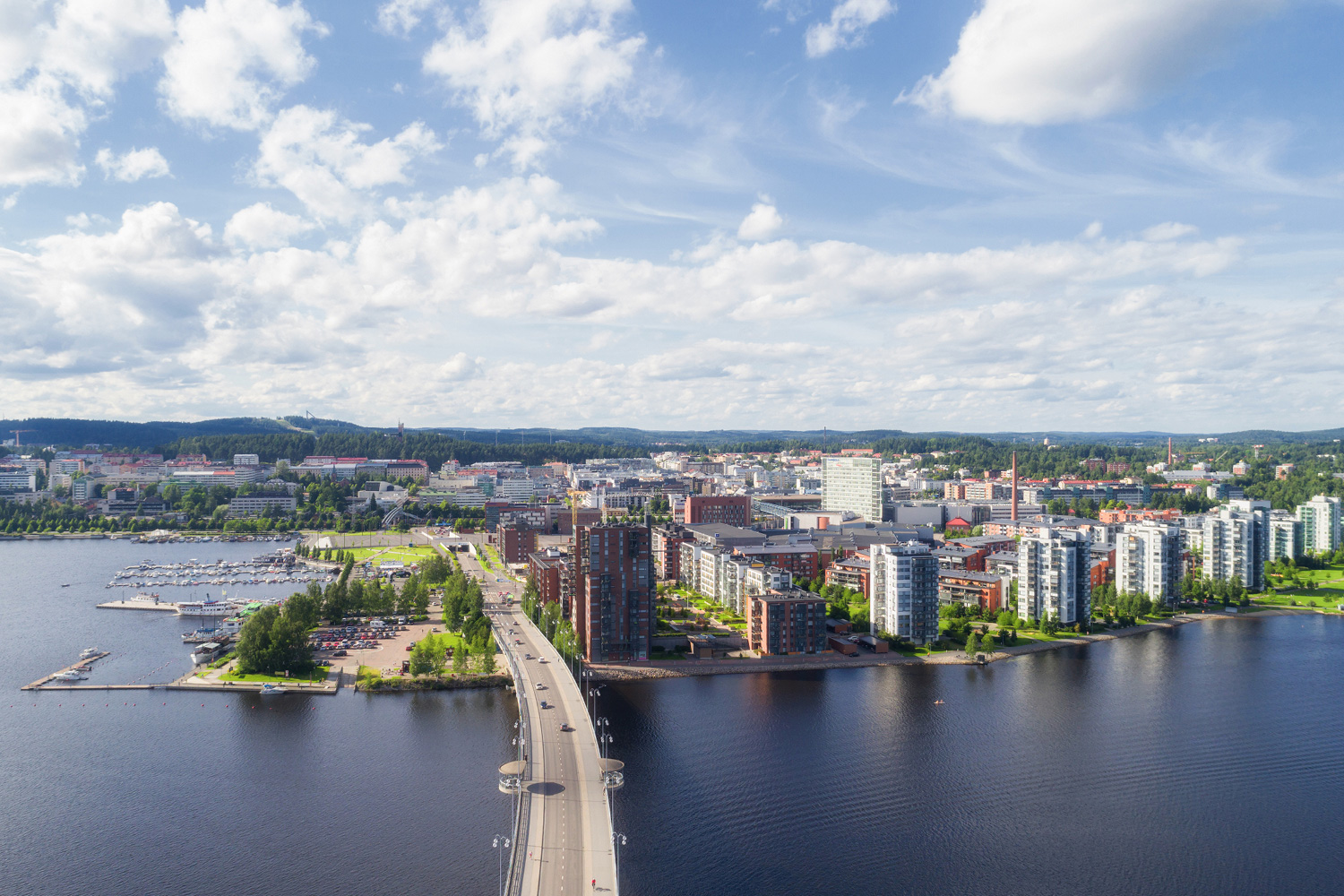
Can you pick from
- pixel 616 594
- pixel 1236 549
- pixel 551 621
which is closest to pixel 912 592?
pixel 616 594

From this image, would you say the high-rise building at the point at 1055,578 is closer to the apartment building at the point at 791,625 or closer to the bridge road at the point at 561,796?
the apartment building at the point at 791,625

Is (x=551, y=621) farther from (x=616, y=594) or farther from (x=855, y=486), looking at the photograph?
(x=855, y=486)

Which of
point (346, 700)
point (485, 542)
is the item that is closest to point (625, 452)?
point (485, 542)

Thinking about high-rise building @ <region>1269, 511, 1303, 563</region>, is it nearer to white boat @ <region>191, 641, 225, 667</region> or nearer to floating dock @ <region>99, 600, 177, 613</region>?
white boat @ <region>191, 641, 225, 667</region>

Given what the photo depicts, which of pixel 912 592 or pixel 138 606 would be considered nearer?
pixel 912 592

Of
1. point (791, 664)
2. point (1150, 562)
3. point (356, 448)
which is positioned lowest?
point (791, 664)

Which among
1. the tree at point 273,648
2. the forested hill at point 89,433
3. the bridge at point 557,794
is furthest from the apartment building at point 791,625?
the forested hill at point 89,433
